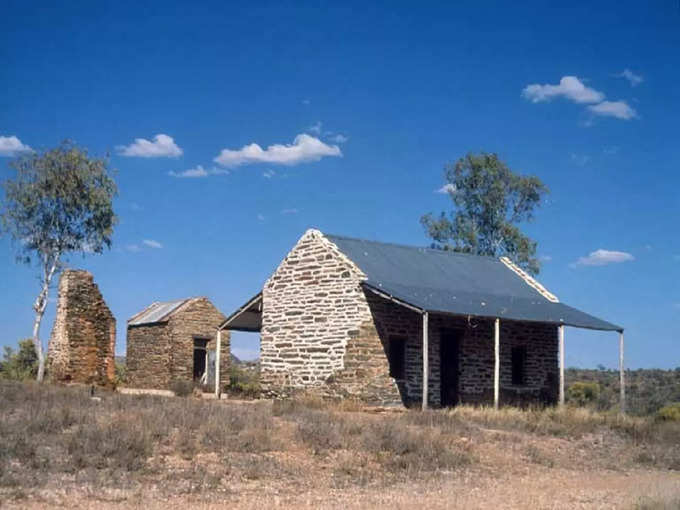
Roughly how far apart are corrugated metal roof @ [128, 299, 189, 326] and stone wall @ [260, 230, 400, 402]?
10.3 m

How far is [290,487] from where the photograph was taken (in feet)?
41.9

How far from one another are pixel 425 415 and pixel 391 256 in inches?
313

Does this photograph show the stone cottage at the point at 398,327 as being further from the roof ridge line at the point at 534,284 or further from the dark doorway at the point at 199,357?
the dark doorway at the point at 199,357

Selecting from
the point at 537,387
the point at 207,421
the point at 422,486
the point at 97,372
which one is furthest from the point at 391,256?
the point at 422,486

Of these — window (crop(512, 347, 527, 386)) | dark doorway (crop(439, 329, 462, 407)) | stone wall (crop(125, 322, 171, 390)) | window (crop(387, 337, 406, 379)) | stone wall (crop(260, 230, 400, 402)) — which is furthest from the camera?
stone wall (crop(125, 322, 171, 390))

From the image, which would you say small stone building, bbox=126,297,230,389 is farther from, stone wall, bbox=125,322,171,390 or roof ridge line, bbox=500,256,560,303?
roof ridge line, bbox=500,256,560,303

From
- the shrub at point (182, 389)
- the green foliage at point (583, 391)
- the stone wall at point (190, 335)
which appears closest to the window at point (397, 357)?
the shrub at point (182, 389)

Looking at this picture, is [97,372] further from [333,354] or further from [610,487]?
[610,487]

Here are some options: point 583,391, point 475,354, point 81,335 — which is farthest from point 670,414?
point 81,335

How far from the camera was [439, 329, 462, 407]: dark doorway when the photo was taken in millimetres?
25703

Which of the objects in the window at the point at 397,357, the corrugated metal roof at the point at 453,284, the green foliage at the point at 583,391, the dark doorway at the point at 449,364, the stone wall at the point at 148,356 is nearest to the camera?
the corrugated metal roof at the point at 453,284

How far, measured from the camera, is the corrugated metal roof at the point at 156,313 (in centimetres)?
3591

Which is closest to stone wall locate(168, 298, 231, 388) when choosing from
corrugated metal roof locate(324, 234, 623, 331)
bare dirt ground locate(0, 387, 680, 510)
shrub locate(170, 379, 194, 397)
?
shrub locate(170, 379, 194, 397)

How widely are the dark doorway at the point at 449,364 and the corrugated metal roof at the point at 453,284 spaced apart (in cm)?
143
